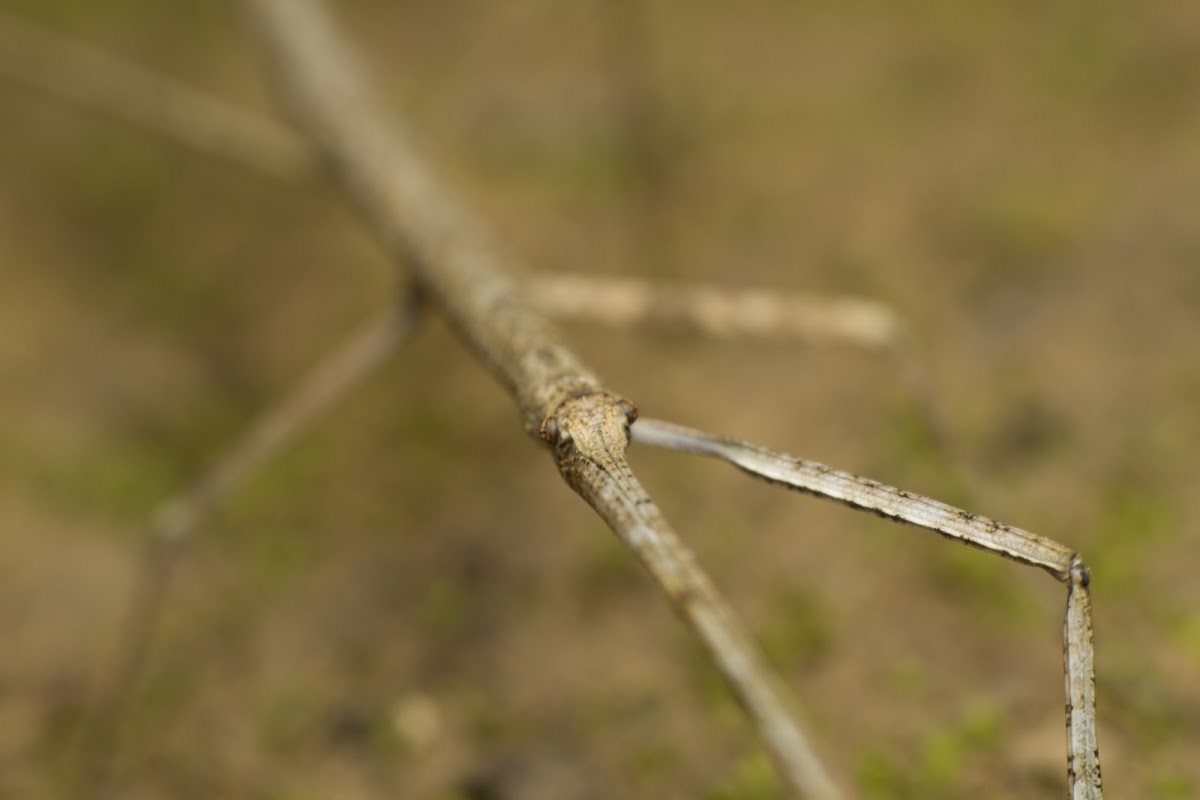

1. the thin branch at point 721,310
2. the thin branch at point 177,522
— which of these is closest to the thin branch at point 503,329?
the thin branch at point 721,310

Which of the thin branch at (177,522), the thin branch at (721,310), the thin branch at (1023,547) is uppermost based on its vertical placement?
the thin branch at (721,310)

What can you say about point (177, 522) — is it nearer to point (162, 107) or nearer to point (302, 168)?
point (302, 168)

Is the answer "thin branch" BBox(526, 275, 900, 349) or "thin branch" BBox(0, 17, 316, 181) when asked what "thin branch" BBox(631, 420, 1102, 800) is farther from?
"thin branch" BBox(0, 17, 316, 181)

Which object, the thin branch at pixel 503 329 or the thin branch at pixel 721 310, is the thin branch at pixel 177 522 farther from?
the thin branch at pixel 721 310

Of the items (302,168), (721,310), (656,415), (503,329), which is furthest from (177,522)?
(302,168)

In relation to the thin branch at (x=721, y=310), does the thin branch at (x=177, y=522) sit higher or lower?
lower

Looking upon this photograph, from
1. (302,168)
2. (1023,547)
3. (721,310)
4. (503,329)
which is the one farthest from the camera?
(302,168)

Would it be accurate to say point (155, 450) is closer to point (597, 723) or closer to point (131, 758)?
point (131, 758)
